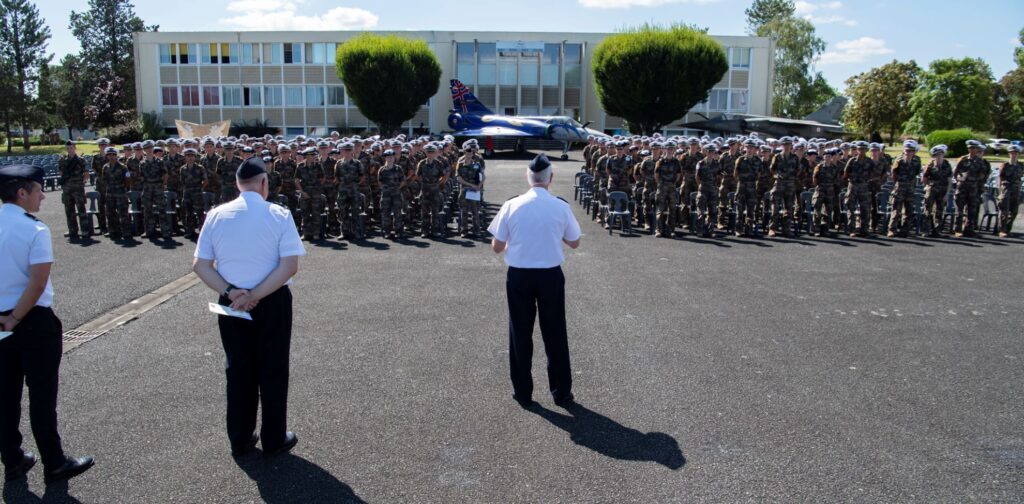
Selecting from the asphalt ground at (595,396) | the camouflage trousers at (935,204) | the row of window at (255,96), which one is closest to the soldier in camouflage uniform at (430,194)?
the asphalt ground at (595,396)

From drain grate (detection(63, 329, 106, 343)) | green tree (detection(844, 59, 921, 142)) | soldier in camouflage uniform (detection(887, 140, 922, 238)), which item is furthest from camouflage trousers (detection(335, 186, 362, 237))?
green tree (detection(844, 59, 921, 142))

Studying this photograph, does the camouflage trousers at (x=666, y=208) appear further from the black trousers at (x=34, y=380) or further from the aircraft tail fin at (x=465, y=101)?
the aircraft tail fin at (x=465, y=101)

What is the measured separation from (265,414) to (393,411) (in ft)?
3.53

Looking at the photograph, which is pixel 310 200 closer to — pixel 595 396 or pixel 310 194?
pixel 310 194

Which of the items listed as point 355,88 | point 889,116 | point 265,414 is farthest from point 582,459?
point 889,116

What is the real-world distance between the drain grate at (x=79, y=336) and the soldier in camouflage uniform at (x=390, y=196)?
7560 millimetres

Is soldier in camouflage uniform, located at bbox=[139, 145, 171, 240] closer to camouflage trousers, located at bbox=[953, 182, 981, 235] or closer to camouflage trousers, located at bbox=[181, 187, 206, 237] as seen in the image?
camouflage trousers, located at bbox=[181, 187, 206, 237]

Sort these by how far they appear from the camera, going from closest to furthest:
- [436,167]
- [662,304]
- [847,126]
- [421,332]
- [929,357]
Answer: [929,357] < [421,332] < [662,304] < [436,167] < [847,126]

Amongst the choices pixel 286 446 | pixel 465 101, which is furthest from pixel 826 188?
pixel 465 101

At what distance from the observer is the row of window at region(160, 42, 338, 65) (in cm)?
6041

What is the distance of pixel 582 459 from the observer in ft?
15.9

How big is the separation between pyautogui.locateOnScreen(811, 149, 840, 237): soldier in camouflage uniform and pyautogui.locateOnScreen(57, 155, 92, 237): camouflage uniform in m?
15.0

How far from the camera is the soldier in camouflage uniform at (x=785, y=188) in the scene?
15.2 meters

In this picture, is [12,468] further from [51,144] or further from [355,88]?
[51,144]
